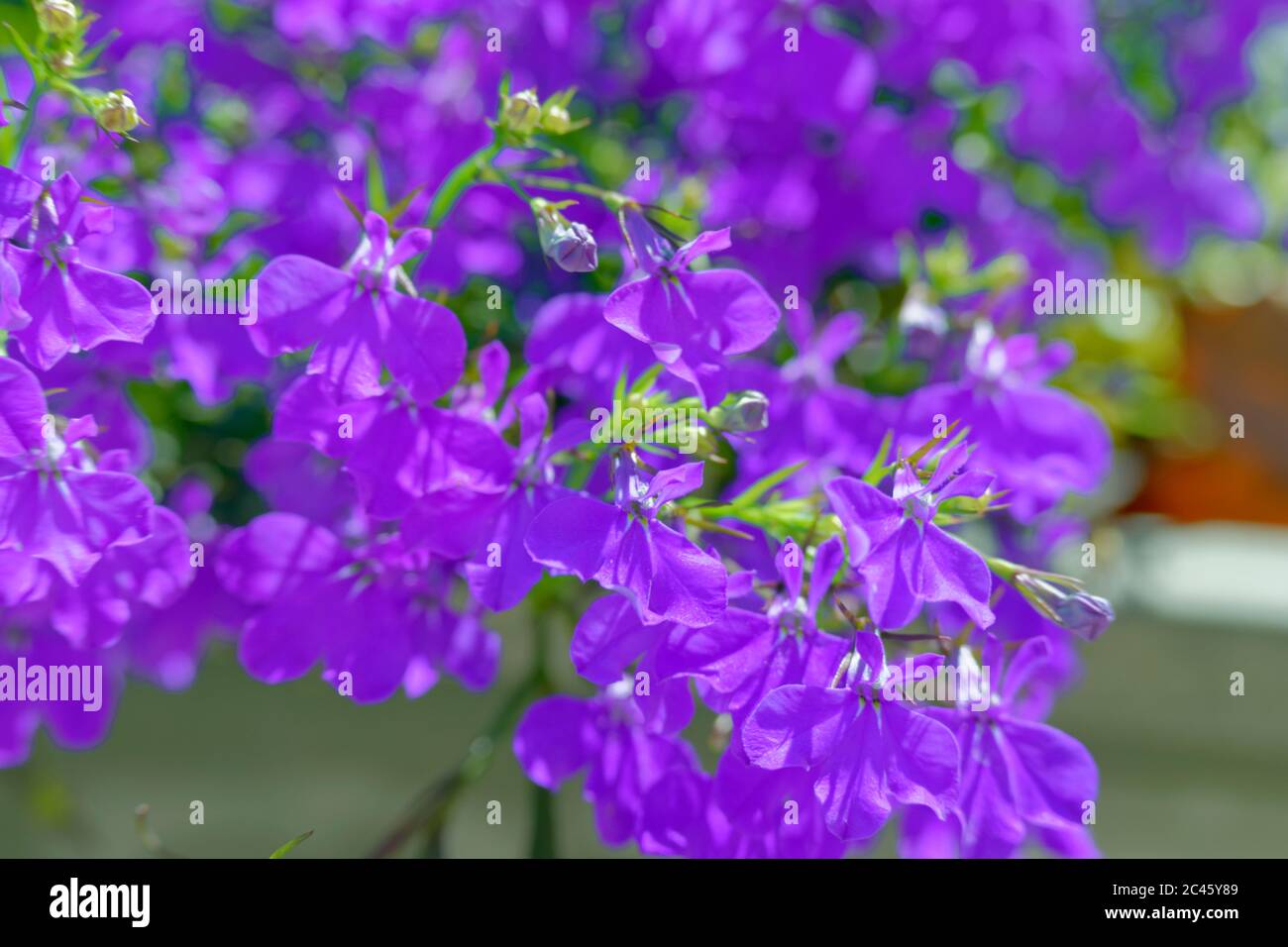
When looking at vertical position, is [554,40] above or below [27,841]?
above

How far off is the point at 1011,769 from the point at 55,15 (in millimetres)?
365

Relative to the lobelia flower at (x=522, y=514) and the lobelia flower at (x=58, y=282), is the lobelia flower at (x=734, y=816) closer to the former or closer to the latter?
the lobelia flower at (x=522, y=514)

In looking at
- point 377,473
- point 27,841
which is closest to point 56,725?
point 377,473

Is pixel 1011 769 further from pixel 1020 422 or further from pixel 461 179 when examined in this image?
pixel 461 179

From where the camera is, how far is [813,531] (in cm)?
37

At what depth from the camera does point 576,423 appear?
0.37m

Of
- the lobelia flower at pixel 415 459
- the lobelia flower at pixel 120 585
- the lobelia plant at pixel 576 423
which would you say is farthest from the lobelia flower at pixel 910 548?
the lobelia flower at pixel 120 585

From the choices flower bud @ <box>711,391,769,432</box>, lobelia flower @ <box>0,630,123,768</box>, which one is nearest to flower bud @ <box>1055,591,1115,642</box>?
flower bud @ <box>711,391,769,432</box>

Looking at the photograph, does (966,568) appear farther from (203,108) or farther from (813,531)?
(203,108)

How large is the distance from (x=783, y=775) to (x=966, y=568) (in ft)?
0.30

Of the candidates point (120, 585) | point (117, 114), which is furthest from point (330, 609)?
point (117, 114)

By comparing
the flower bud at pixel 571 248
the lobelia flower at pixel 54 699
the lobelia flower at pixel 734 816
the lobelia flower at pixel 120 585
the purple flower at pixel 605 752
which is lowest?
the lobelia flower at pixel 734 816

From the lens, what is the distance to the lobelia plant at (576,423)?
34 centimetres

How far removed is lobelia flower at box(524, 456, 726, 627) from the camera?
328 millimetres
